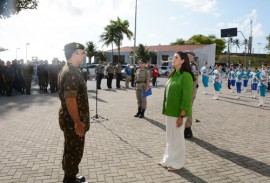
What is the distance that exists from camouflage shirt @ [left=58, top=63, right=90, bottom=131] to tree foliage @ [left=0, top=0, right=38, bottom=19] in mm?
19878

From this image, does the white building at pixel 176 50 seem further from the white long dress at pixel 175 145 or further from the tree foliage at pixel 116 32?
the white long dress at pixel 175 145

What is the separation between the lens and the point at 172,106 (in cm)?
465

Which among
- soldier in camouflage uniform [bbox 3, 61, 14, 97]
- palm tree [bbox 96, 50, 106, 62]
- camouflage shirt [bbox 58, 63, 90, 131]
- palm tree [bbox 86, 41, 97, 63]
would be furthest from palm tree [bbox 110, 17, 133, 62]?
camouflage shirt [bbox 58, 63, 90, 131]

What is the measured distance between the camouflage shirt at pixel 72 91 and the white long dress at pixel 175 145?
5.41 feet

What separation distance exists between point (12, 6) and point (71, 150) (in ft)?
Result: 69.4

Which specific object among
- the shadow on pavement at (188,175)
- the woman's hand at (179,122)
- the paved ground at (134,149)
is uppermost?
the woman's hand at (179,122)

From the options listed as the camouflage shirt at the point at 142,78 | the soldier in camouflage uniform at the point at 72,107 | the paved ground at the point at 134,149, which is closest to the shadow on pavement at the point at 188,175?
the paved ground at the point at 134,149

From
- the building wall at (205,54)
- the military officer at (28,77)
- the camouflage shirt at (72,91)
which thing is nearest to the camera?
the camouflage shirt at (72,91)

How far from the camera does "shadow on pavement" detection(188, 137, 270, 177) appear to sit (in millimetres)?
4911

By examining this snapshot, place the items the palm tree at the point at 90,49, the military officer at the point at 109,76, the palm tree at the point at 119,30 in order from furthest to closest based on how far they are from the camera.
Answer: the palm tree at the point at 90,49 < the palm tree at the point at 119,30 < the military officer at the point at 109,76

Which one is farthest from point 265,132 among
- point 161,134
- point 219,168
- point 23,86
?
point 23,86

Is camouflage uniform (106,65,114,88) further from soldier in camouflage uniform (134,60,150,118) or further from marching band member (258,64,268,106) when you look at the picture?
soldier in camouflage uniform (134,60,150,118)

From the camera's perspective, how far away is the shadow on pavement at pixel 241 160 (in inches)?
193

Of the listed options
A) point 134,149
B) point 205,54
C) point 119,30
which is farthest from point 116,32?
point 134,149
